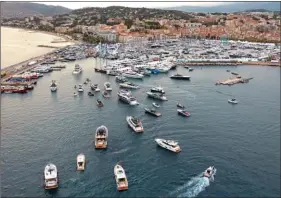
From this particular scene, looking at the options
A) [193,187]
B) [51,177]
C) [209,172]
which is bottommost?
[193,187]

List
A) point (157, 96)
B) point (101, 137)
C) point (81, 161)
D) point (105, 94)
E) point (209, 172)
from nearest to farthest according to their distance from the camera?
point (209, 172) → point (81, 161) → point (101, 137) → point (157, 96) → point (105, 94)

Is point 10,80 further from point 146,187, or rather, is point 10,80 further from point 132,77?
point 146,187

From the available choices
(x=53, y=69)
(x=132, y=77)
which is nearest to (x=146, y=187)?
(x=132, y=77)

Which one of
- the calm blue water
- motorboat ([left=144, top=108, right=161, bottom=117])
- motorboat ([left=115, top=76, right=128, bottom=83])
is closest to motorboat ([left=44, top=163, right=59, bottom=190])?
the calm blue water

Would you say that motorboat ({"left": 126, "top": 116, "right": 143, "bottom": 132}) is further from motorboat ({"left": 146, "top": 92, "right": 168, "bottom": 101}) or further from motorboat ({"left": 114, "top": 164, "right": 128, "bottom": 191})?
motorboat ({"left": 146, "top": 92, "right": 168, "bottom": 101})

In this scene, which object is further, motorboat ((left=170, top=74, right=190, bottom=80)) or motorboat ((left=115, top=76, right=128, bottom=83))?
motorboat ((left=170, top=74, right=190, bottom=80))

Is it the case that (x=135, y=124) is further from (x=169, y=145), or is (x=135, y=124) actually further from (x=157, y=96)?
(x=157, y=96)

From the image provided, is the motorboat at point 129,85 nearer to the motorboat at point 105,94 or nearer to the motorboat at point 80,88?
the motorboat at point 105,94

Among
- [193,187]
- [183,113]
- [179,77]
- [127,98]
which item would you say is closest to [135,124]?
[183,113]

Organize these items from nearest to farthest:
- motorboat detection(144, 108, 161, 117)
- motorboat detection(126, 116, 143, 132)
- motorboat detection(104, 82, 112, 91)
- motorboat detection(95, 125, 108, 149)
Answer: motorboat detection(95, 125, 108, 149) < motorboat detection(126, 116, 143, 132) < motorboat detection(144, 108, 161, 117) < motorboat detection(104, 82, 112, 91)
